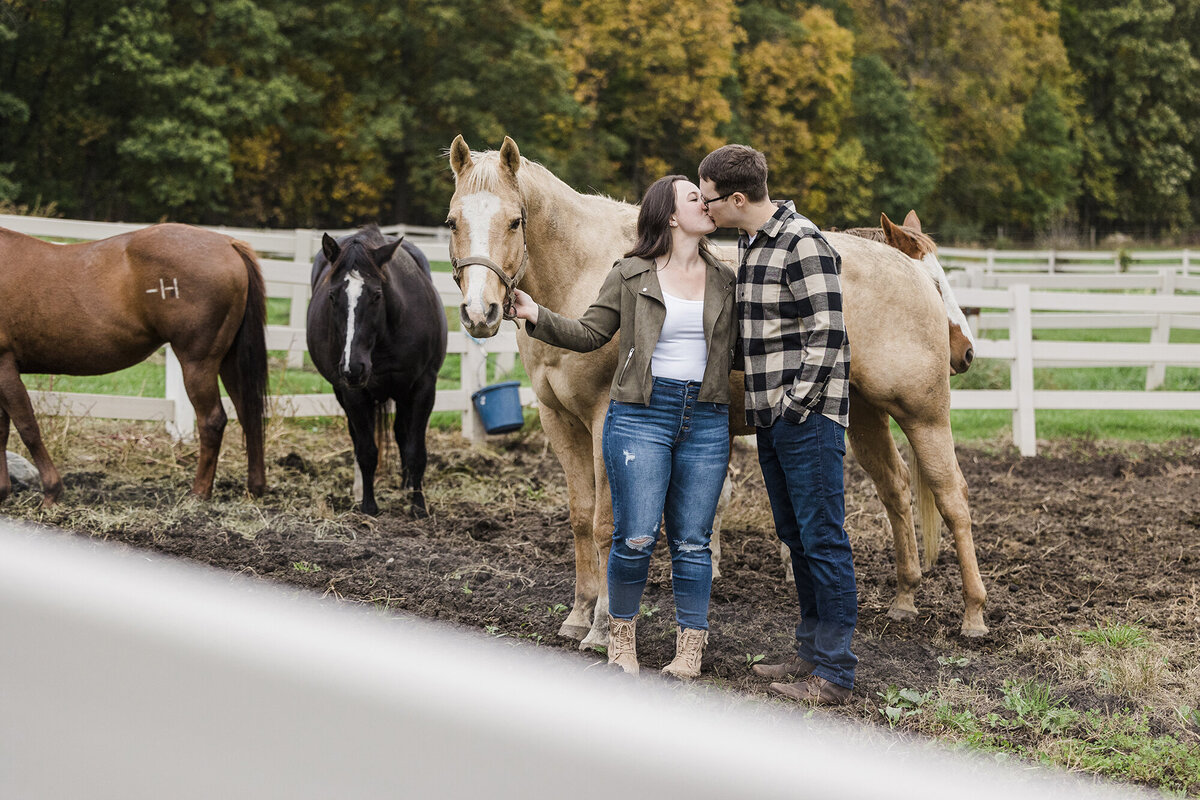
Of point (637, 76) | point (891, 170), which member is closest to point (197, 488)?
point (637, 76)

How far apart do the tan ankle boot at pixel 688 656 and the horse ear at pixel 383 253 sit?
349cm

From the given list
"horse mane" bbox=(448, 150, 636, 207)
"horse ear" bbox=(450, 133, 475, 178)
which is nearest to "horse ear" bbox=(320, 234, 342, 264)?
"horse mane" bbox=(448, 150, 636, 207)

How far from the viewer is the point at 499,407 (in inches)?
330

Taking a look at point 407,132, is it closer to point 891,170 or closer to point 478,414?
point 891,170

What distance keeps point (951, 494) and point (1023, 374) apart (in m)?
5.02

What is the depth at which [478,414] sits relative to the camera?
28.0 ft

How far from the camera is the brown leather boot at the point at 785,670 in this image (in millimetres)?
3770

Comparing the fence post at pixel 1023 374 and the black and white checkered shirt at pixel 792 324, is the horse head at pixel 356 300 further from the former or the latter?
the fence post at pixel 1023 374

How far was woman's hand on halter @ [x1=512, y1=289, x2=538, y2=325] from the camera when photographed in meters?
3.46

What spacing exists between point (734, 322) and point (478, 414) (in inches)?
202

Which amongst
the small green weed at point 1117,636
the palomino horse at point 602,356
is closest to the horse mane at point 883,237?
the palomino horse at point 602,356

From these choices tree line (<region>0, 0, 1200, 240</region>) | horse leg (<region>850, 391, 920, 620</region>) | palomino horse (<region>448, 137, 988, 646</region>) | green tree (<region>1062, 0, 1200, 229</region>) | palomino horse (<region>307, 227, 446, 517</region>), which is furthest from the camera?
green tree (<region>1062, 0, 1200, 229</region>)

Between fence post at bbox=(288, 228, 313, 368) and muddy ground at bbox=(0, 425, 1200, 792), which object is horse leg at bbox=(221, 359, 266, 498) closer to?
muddy ground at bbox=(0, 425, 1200, 792)

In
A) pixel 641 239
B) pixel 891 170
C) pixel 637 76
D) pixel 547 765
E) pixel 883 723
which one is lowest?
pixel 883 723
